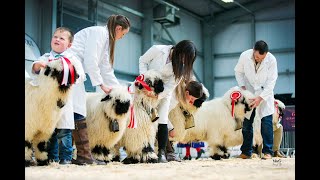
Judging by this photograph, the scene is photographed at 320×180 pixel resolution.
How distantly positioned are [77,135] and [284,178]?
63.8 inches

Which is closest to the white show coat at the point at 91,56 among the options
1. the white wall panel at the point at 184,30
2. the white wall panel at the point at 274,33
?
the white wall panel at the point at 274,33

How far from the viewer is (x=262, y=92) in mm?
4641

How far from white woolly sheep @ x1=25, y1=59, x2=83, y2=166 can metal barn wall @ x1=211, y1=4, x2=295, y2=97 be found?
7.03 meters

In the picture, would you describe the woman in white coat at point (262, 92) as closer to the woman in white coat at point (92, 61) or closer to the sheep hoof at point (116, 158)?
the sheep hoof at point (116, 158)

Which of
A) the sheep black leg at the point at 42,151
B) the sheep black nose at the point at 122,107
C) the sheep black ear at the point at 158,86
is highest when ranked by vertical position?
the sheep black ear at the point at 158,86

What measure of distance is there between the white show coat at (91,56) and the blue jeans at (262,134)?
5.68 ft

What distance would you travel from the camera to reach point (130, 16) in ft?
33.8

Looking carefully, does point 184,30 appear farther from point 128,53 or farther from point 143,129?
point 143,129

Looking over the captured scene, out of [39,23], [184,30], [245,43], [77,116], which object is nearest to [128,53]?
[184,30]

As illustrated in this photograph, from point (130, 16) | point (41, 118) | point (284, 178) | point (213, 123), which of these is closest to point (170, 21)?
point (130, 16)

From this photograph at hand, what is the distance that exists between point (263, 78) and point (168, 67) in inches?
54.4

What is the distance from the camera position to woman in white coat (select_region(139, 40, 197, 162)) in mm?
3664

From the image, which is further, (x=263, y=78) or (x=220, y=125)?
(x=220, y=125)

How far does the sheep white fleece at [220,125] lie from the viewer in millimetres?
4711
